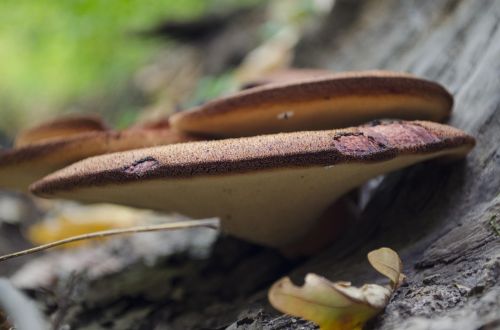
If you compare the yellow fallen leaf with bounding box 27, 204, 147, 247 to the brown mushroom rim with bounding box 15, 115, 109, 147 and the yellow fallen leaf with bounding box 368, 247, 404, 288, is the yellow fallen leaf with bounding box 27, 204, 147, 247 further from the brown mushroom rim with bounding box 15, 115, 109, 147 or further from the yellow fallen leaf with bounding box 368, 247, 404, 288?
the yellow fallen leaf with bounding box 368, 247, 404, 288

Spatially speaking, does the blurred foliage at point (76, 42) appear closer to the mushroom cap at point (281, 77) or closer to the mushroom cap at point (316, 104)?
the mushroom cap at point (281, 77)

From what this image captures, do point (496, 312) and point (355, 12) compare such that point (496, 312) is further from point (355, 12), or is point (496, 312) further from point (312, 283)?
point (355, 12)

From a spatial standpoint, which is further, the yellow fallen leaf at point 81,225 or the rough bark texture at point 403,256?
the yellow fallen leaf at point 81,225

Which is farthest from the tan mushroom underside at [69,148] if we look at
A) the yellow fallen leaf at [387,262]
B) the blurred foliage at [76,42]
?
the blurred foliage at [76,42]

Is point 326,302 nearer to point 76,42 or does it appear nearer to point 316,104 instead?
point 316,104

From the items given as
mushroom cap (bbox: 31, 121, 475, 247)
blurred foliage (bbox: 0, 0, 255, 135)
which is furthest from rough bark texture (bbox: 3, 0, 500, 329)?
blurred foliage (bbox: 0, 0, 255, 135)

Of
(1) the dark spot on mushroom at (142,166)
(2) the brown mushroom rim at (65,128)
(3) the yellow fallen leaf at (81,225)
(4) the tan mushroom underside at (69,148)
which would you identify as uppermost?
(3) the yellow fallen leaf at (81,225)

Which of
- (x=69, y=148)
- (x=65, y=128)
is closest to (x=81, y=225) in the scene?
(x=65, y=128)

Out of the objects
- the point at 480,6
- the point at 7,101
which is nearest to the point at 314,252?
the point at 480,6
